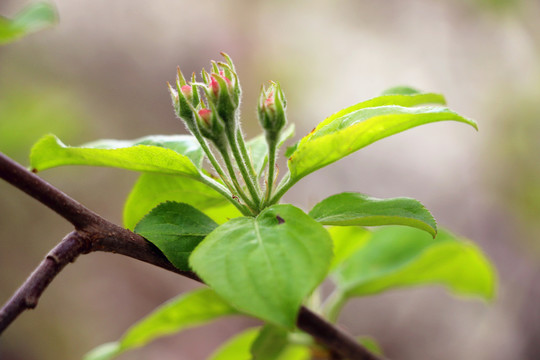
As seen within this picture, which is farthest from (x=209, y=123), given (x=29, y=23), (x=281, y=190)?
(x=29, y=23)

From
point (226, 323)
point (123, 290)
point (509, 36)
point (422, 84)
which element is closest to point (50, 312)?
point (123, 290)

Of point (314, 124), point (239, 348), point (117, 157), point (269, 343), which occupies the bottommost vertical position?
point (239, 348)

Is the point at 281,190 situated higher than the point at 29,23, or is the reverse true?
the point at 29,23

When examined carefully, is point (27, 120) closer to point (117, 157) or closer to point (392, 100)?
point (117, 157)

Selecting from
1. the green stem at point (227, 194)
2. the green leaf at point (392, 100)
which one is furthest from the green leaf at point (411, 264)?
the green stem at point (227, 194)

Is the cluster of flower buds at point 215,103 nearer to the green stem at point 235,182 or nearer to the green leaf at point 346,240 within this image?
the green stem at point 235,182

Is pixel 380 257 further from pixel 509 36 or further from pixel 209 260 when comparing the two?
pixel 509 36
